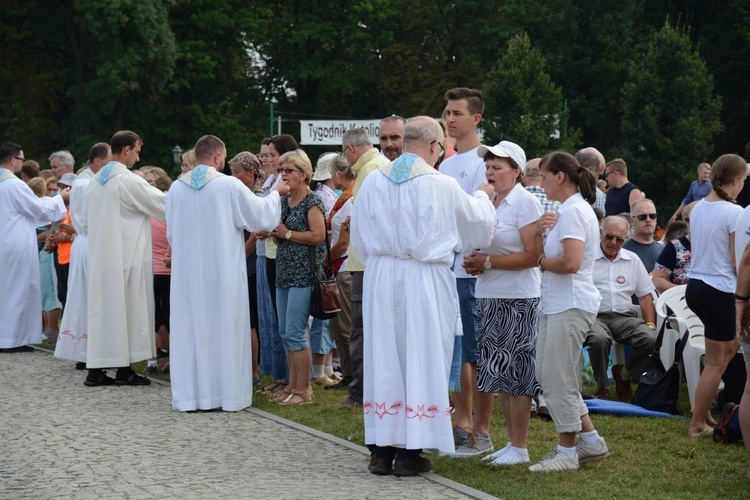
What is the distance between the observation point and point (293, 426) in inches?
336

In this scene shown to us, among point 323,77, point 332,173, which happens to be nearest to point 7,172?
point 332,173

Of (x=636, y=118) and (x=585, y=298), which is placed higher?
(x=636, y=118)

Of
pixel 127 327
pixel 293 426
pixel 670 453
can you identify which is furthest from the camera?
pixel 127 327

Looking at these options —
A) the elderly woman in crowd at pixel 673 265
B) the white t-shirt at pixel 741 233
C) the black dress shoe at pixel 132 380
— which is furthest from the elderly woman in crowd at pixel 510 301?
the black dress shoe at pixel 132 380

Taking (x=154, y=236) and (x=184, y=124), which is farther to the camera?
(x=184, y=124)

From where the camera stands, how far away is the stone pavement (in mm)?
6469

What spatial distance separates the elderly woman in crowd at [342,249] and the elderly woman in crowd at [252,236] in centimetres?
69

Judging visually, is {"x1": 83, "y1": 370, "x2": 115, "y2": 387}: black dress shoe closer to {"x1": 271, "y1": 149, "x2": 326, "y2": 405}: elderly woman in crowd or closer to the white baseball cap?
{"x1": 271, "y1": 149, "x2": 326, "y2": 405}: elderly woman in crowd

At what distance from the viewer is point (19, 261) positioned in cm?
1402

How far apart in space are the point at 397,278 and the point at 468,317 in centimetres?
89

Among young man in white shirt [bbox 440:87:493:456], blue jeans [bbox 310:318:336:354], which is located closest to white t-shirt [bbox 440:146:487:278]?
young man in white shirt [bbox 440:87:493:456]

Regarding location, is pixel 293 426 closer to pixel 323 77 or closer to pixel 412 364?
pixel 412 364

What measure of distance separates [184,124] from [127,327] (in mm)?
33374

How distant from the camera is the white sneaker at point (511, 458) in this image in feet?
23.2
